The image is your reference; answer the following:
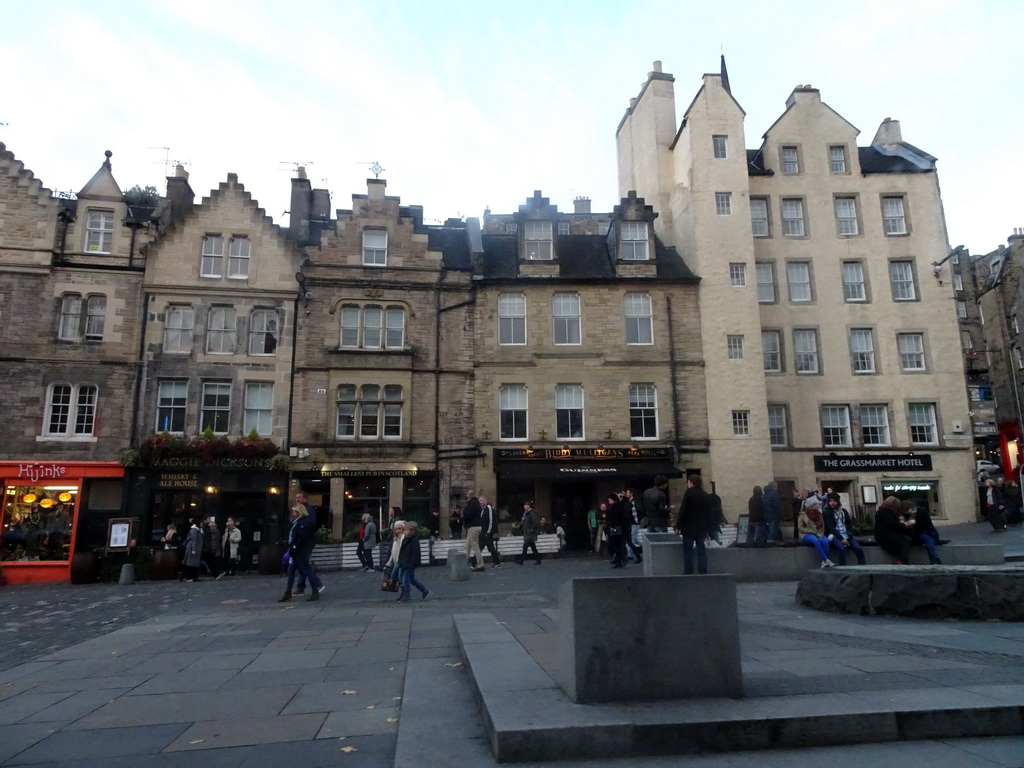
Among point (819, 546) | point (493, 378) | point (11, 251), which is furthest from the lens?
point (493, 378)

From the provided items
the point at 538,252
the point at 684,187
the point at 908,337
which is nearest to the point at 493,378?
the point at 538,252

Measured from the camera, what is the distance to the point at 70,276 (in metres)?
25.8

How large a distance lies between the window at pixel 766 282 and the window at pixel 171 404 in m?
23.7

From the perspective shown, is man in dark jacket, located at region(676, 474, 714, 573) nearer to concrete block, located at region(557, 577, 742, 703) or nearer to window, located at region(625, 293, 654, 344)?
concrete block, located at region(557, 577, 742, 703)

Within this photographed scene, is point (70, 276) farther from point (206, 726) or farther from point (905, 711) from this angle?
point (905, 711)

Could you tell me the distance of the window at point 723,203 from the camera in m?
29.1

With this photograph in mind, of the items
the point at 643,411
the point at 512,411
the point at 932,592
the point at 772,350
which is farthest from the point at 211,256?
the point at 932,592

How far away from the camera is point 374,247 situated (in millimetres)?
28156

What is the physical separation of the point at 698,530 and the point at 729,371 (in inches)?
696

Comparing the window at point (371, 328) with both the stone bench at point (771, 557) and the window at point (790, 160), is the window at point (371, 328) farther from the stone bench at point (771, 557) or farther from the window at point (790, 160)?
the window at point (790, 160)

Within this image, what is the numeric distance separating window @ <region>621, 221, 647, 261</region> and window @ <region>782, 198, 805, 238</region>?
662 cm

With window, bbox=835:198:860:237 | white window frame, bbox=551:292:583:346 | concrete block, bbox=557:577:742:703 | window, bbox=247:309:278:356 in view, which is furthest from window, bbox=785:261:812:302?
concrete block, bbox=557:577:742:703

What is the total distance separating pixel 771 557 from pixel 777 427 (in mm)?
16408

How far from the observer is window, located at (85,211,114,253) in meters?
26.4
